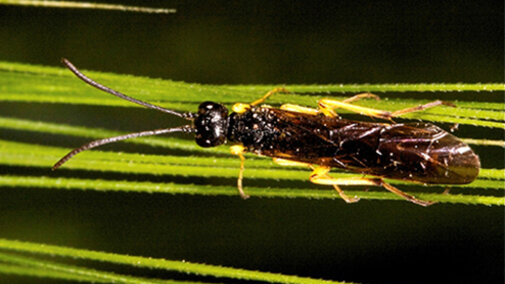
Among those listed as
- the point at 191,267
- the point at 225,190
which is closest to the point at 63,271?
the point at 191,267

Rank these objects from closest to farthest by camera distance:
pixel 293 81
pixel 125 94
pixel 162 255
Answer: pixel 125 94, pixel 162 255, pixel 293 81

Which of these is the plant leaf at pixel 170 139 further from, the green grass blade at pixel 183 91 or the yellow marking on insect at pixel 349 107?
the yellow marking on insect at pixel 349 107

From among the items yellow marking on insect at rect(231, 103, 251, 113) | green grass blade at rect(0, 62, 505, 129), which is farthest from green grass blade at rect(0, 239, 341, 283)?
yellow marking on insect at rect(231, 103, 251, 113)

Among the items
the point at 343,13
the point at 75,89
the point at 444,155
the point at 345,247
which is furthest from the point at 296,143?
the point at 343,13

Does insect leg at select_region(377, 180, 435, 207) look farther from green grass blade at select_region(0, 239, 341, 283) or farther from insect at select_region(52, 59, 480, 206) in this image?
green grass blade at select_region(0, 239, 341, 283)

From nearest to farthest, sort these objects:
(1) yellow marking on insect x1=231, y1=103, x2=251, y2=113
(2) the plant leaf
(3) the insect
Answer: (2) the plant leaf → (3) the insect → (1) yellow marking on insect x1=231, y1=103, x2=251, y2=113

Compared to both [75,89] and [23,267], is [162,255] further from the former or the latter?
[75,89]

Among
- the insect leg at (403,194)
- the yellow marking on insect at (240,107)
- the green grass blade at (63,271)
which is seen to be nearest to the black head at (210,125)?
the yellow marking on insect at (240,107)

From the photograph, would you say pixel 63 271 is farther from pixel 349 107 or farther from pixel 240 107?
pixel 349 107
